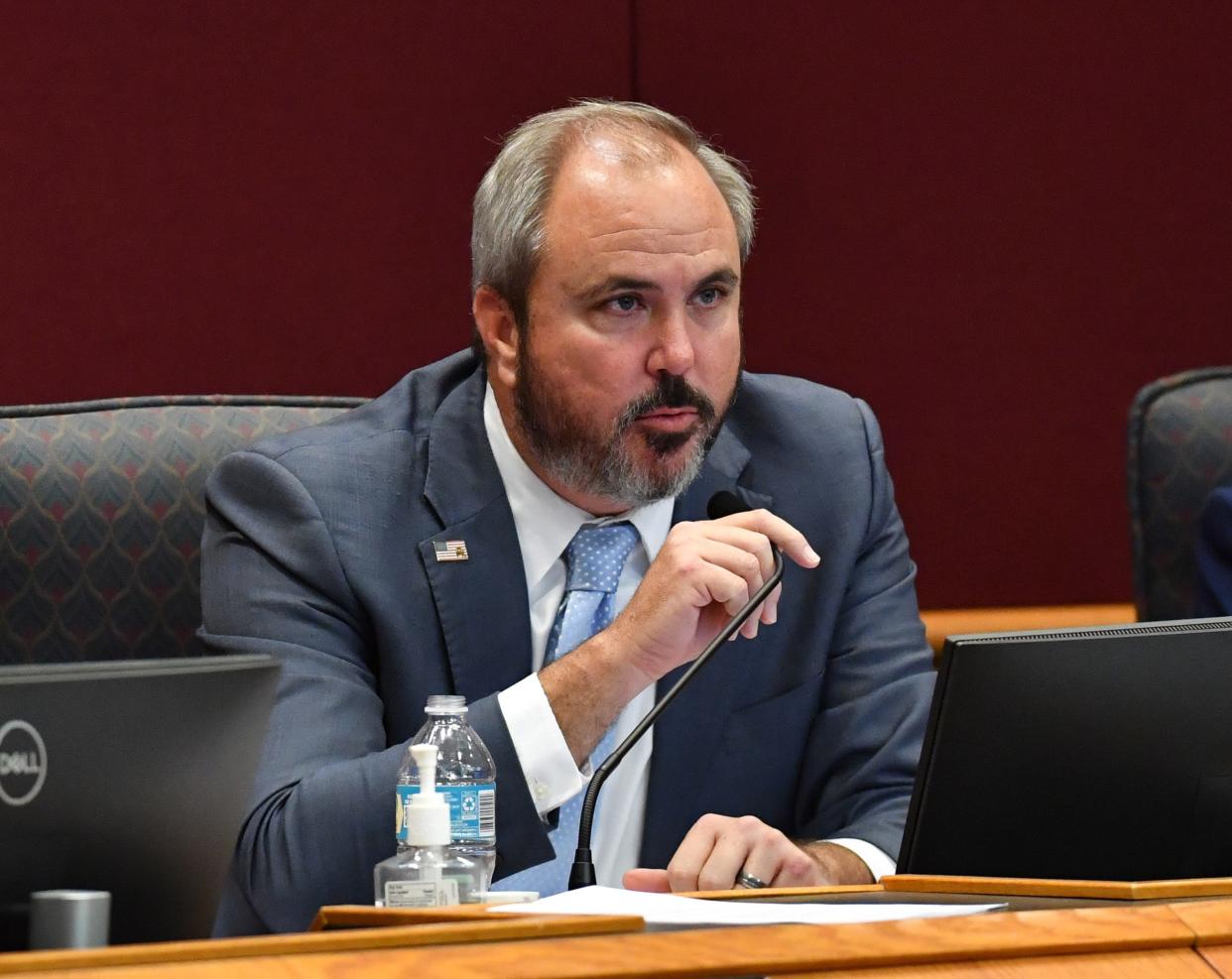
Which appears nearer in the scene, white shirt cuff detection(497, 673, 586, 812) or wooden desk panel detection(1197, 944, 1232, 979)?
wooden desk panel detection(1197, 944, 1232, 979)

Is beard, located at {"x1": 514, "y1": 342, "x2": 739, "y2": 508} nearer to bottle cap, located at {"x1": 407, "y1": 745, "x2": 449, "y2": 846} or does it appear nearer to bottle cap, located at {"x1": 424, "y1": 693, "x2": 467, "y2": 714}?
bottle cap, located at {"x1": 424, "y1": 693, "x2": 467, "y2": 714}

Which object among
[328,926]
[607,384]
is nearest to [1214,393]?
[607,384]

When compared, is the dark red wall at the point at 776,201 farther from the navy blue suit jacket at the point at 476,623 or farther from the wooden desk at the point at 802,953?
the wooden desk at the point at 802,953

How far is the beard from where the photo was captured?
6.39 feet

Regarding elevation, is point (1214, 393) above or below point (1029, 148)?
below

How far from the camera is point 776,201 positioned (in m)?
3.09

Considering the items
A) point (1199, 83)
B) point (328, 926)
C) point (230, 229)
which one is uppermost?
point (1199, 83)

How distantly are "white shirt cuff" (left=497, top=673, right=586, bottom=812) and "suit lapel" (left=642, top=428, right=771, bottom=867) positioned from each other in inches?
9.7

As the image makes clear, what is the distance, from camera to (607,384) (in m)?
1.96

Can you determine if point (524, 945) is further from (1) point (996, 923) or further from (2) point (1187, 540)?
(2) point (1187, 540)

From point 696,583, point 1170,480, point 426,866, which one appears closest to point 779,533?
point 696,583

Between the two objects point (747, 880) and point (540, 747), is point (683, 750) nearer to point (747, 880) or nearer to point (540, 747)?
point (540, 747)

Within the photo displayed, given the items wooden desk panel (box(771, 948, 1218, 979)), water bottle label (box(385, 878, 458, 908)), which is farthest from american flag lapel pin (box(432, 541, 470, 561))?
wooden desk panel (box(771, 948, 1218, 979))

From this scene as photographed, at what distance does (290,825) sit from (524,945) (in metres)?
0.76
